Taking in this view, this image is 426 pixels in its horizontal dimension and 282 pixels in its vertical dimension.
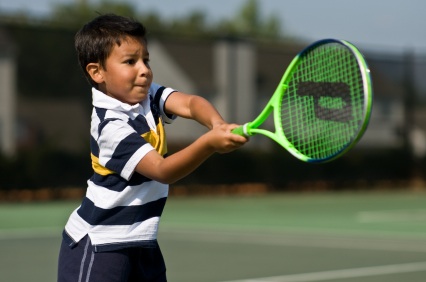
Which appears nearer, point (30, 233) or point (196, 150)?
point (196, 150)

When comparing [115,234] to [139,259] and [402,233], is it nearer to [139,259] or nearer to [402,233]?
[139,259]

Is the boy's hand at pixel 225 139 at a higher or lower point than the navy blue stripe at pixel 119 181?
higher

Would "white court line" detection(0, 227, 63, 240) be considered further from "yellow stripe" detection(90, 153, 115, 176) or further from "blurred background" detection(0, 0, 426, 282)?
"yellow stripe" detection(90, 153, 115, 176)

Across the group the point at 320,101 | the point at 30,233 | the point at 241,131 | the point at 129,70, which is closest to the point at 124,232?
the point at 129,70

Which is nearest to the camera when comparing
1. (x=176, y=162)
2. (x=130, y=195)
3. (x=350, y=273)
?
(x=176, y=162)

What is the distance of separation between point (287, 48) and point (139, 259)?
2024 cm

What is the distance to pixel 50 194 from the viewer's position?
1742 cm

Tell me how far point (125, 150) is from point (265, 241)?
303 inches

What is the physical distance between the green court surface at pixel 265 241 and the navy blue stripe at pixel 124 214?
4.39m

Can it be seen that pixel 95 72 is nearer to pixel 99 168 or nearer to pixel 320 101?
pixel 99 168

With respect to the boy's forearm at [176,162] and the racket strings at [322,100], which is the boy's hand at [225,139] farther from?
the racket strings at [322,100]

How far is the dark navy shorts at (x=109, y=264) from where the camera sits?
3.40 m

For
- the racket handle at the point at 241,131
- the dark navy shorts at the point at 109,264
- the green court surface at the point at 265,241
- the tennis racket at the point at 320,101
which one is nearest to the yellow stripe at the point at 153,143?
the dark navy shorts at the point at 109,264

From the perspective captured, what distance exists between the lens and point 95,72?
3469mm
